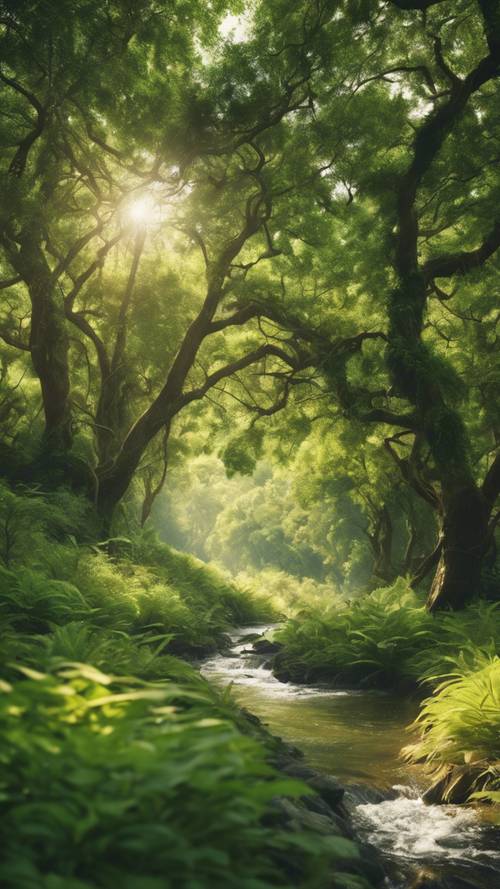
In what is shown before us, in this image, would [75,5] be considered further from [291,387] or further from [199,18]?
[291,387]

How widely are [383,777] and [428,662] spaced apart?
4062mm

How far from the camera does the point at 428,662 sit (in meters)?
9.55

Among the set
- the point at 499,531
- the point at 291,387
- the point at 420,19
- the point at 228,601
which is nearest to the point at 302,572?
the point at 228,601

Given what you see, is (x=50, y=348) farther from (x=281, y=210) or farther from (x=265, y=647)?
(x=265, y=647)

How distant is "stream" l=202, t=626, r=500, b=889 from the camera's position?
4.25 metres

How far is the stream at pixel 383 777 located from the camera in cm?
425

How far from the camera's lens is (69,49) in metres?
8.66

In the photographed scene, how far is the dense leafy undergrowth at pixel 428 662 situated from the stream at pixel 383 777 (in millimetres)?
335

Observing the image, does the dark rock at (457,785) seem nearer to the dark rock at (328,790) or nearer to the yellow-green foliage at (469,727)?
the yellow-green foliage at (469,727)

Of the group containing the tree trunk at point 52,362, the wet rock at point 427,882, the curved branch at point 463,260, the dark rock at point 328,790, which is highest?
the curved branch at point 463,260

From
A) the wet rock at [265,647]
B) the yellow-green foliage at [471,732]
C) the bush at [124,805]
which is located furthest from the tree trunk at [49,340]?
the bush at [124,805]

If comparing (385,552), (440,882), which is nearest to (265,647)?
(385,552)

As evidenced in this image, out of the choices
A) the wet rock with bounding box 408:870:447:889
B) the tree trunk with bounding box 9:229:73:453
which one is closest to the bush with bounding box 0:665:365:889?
the wet rock with bounding box 408:870:447:889

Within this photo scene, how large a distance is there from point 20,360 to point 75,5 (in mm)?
14731
